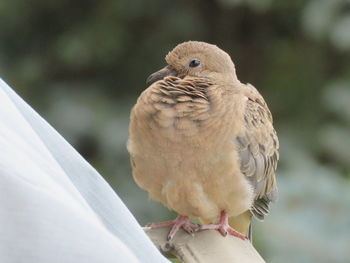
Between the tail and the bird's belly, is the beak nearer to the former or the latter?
the bird's belly

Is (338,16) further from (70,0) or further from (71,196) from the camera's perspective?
(71,196)

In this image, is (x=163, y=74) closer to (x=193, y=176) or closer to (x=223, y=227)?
(x=193, y=176)

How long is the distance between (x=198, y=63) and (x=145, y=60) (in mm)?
2593

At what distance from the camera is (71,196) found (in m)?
1.00

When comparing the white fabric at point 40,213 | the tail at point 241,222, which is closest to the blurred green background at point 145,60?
the tail at point 241,222

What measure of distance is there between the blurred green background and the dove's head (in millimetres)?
1731

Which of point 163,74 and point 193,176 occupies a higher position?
point 163,74

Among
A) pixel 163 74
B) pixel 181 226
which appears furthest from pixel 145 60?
pixel 181 226

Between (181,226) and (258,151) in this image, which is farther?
(258,151)

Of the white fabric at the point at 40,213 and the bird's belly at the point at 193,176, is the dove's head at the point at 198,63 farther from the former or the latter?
the white fabric at the point at 40,213

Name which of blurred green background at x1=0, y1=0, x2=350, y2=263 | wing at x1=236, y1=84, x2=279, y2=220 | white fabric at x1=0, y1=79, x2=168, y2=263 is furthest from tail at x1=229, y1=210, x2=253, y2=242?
blurred green background at x1=0, y1=0, x2=350, y2=263

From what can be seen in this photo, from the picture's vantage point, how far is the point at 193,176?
1969mm

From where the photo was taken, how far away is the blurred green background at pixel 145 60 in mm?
4113

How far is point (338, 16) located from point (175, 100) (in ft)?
6.86
